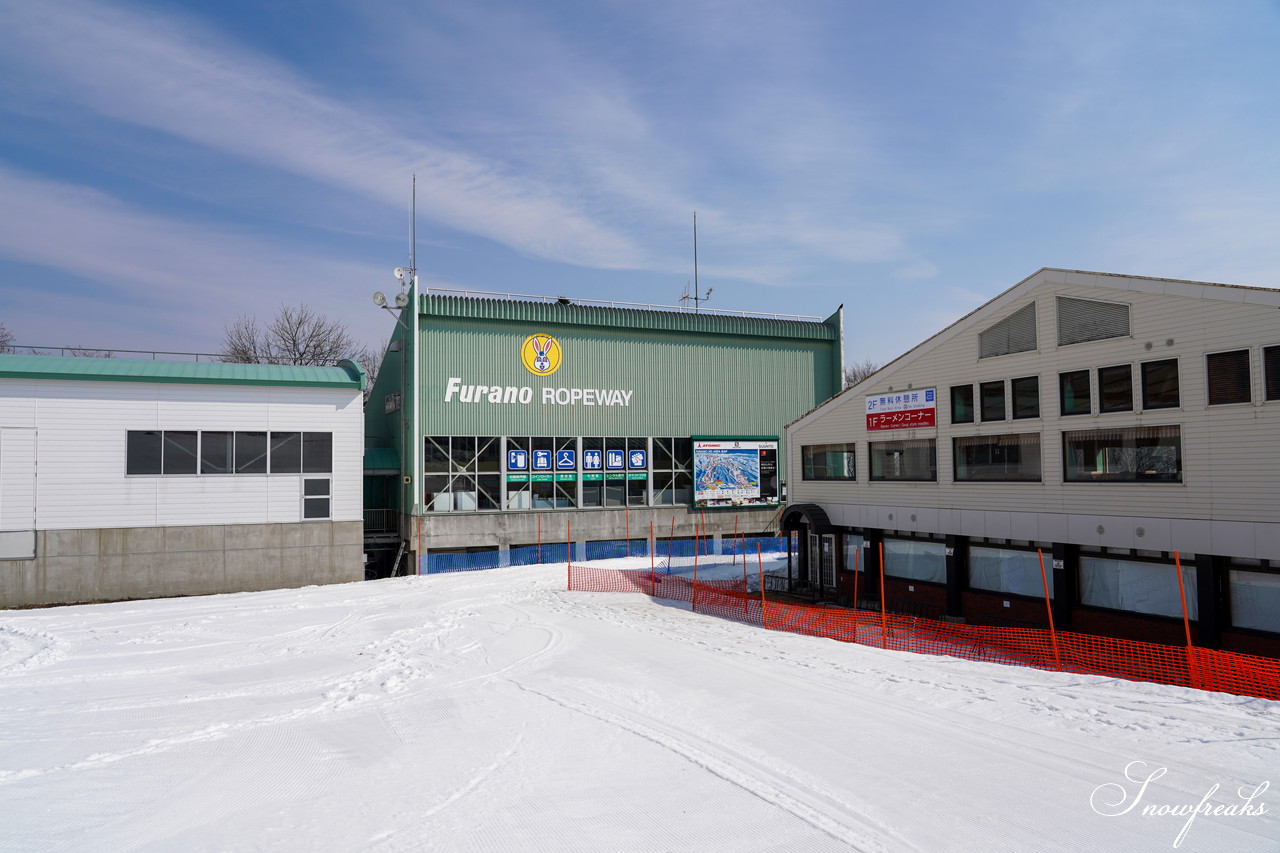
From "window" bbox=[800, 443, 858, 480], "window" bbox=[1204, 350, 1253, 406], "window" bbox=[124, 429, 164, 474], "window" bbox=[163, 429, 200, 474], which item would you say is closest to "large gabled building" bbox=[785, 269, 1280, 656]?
"window" bbox=[1204, 350, 1253, 406]

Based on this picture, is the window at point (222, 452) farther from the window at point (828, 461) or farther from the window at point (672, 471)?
the window at point (828, 461)

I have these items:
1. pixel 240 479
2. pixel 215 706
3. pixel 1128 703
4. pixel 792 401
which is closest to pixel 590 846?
pixel 215 706

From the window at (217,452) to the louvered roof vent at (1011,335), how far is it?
26.2m

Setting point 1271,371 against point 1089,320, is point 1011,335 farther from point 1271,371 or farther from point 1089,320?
point 1271,371

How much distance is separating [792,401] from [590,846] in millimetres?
36234

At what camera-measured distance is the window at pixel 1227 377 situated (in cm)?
1688

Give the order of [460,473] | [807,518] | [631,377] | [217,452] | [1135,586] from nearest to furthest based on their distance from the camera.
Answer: [1135,586], [807,518], [217,452], [460,473], [631,377]

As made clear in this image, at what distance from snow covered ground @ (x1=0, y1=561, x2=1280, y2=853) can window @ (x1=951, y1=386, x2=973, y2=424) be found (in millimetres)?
9489

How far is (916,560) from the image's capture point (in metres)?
24.7

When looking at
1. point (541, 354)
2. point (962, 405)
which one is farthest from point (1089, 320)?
point (541, 354)

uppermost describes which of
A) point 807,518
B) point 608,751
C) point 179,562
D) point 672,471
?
point 672,471

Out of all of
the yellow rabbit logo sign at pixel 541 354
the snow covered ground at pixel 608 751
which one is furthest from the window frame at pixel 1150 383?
the yellow rabbit logo sign at pixel 541 354

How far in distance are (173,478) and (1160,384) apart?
102 ft

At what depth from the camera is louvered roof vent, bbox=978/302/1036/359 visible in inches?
843
